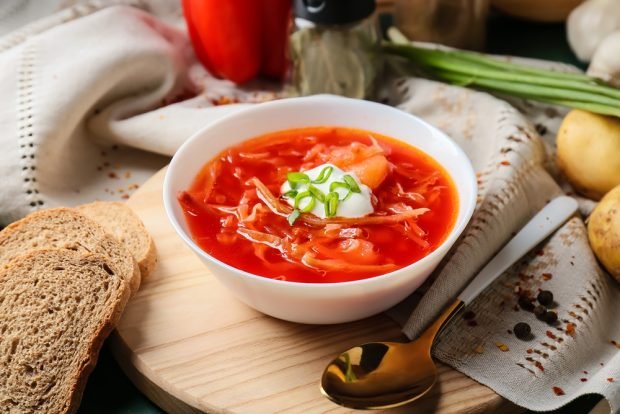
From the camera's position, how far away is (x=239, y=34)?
4.07m

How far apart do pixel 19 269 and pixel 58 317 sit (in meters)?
0.25

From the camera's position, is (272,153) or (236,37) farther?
(236,37)

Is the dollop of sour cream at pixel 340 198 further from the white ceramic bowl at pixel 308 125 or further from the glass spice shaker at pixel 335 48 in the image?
the glass spice shaker at pixel 335 48

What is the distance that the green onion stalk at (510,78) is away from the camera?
3.29 m

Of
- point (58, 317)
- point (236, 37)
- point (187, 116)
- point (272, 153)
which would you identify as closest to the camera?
point (58, 317)

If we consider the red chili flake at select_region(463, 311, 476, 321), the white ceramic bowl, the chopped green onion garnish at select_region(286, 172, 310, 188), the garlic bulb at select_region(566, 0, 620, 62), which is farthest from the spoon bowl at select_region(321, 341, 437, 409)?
the garlic bulb at select_region(566, 0, 620, 62)

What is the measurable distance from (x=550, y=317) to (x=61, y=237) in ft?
6.02

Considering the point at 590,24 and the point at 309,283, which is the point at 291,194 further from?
the point at 590,24

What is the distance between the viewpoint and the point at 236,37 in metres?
4.07

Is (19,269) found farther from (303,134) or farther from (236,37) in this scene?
(236,37)

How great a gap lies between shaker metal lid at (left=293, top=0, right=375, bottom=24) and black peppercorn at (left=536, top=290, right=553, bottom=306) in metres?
1.64

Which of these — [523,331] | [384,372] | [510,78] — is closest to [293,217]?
[384,372]

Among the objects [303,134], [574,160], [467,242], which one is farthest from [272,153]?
[574,160]

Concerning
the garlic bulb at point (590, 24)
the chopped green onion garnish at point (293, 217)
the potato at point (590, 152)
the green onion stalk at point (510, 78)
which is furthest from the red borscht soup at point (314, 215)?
the garlic bulb at point (590, 24)
